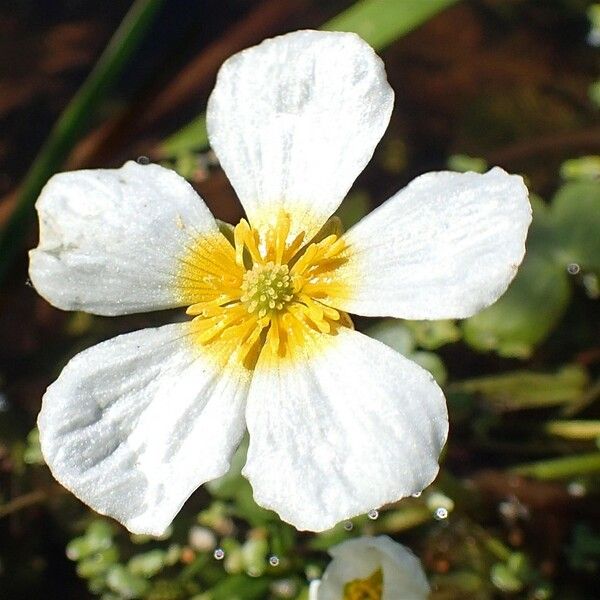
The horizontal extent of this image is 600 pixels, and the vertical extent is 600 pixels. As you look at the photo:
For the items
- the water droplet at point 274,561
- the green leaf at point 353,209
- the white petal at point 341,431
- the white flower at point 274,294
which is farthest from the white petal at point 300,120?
the green leaf at point 353,209

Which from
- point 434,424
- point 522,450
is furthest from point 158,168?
point 522,450

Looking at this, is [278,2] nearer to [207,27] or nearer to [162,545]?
[207,27]

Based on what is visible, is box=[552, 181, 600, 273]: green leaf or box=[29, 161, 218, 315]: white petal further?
box=[552, 181, 600, 273]: green leaf

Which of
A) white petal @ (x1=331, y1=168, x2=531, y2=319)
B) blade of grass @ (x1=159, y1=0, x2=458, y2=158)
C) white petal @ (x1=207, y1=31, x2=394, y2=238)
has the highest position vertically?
white petal @ (x1=207, y1=31, x2=394, y2=238)

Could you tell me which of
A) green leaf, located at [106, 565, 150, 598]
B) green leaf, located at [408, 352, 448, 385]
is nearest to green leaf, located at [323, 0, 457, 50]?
green leaf, located at [408, 352, 448, 385]

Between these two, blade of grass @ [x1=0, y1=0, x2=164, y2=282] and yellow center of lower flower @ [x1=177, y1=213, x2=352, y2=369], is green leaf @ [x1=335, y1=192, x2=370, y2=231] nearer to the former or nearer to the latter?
blade of grass @ [x1=0, y1=0, x2=164, y2=282]

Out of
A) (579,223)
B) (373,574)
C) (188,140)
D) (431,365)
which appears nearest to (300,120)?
(431,365)

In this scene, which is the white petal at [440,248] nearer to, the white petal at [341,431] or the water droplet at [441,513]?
the white petal at [341,431]
